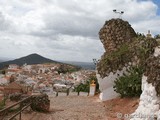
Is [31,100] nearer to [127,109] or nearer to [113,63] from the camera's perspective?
[127,109]

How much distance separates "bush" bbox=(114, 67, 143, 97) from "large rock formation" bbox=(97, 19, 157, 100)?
41cm

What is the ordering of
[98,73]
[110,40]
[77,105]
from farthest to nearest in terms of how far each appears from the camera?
[110,40], [98,73], [77,105]

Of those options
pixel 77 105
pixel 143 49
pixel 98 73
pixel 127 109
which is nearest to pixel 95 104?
pixel 77 105

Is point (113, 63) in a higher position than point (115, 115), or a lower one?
higher

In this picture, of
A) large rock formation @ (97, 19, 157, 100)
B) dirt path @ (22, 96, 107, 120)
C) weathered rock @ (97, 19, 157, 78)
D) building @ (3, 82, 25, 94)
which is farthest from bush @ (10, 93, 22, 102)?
building @ (3, 82, 25, 94)

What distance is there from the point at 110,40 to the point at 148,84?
671cm

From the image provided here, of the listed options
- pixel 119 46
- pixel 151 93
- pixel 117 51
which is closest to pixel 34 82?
pixel 119 46

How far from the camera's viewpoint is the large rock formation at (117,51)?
12.8 m

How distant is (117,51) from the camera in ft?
54.6

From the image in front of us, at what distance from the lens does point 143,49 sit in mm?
12484

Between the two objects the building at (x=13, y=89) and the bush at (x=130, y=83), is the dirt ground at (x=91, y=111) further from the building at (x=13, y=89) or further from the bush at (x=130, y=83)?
the building at (x=13, y=89)

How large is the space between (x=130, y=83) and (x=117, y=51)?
300 centimetres

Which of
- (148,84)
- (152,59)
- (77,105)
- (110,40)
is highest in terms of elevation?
(110,40)

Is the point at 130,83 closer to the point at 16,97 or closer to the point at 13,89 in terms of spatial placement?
the point at 16,97
